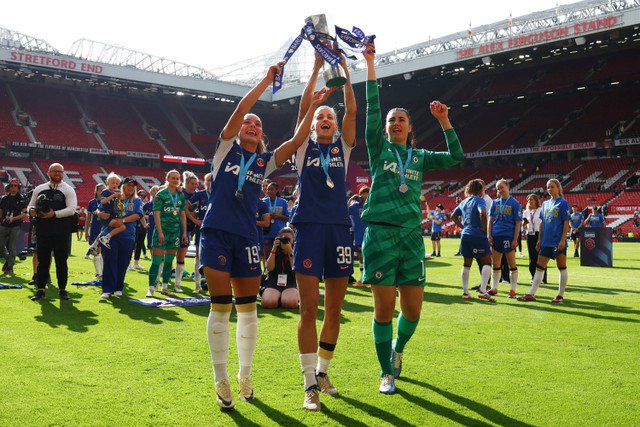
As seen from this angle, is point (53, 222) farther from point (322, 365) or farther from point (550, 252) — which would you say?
point (550, 252)

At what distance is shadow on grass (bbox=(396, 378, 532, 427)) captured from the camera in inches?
126

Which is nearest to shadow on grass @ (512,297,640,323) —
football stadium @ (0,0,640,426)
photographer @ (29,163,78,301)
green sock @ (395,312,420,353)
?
football stadium @ (0,0,640,426)

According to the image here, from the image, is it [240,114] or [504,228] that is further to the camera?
[504,228]

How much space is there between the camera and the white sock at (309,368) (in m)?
3.52

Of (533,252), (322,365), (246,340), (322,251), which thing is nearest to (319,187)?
(322,251)

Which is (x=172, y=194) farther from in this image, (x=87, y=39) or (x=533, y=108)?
(x=533, y=108)

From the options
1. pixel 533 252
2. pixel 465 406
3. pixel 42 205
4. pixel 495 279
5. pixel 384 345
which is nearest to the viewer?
pixel 465 406

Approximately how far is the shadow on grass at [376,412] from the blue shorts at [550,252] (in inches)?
231

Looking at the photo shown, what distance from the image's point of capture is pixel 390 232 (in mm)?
3809

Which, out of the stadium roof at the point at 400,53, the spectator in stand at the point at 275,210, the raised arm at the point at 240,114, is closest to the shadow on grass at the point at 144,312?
the spectator in stand at the point at 275,210

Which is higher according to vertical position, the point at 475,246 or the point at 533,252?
the point at 475,246

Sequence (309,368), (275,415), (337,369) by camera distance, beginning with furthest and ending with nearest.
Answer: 1. (337,369)
2. (309,368)
3. (275,415)

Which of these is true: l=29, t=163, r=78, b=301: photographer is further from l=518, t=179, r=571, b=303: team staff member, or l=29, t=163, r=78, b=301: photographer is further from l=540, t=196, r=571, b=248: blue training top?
l=540, t=196, r=571, b=248: blue training top

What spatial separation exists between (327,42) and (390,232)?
4.63 ft
